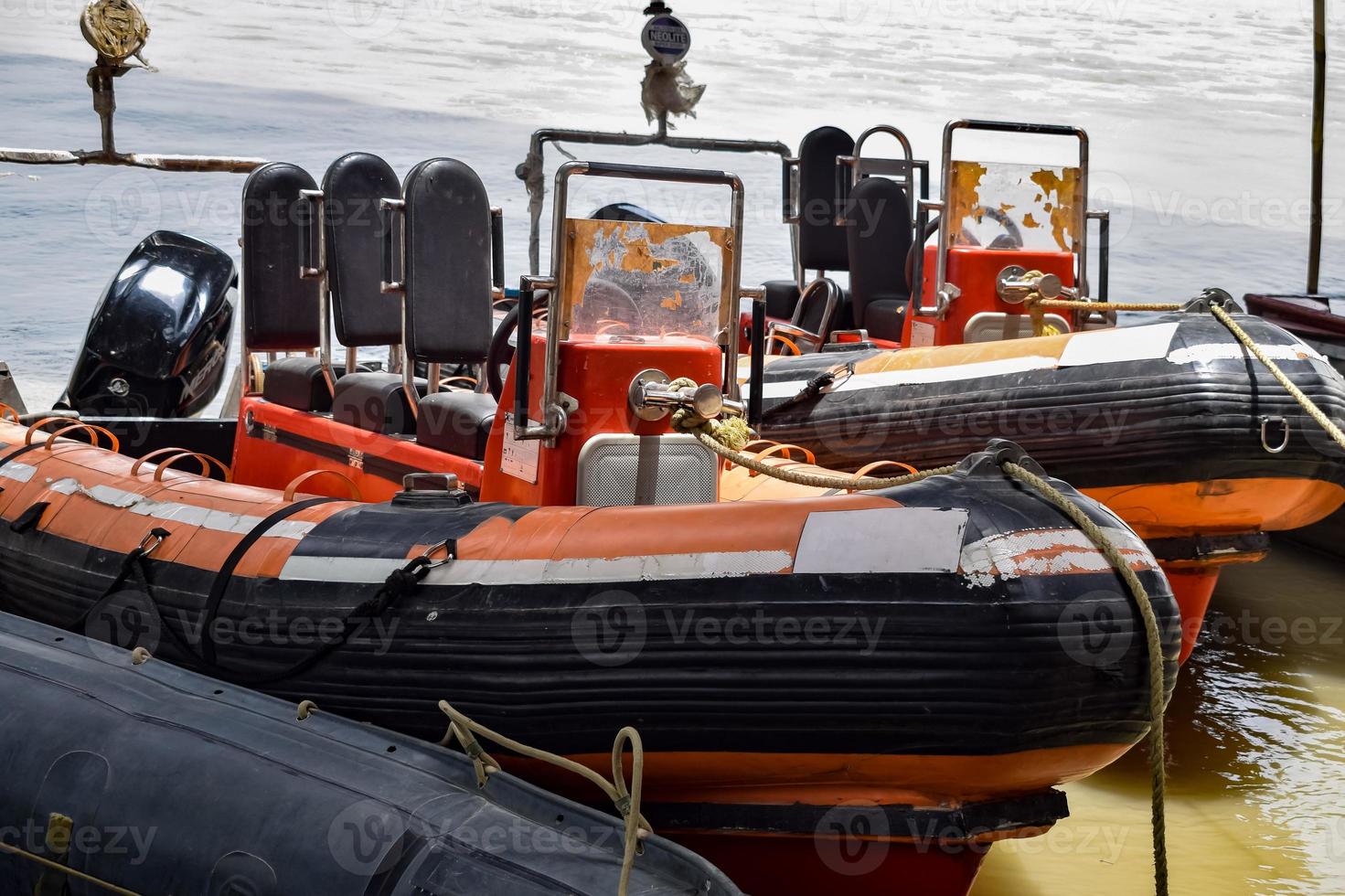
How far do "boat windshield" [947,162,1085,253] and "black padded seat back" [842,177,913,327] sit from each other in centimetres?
81

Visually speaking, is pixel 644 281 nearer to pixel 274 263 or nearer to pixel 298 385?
A: pixel 298 385

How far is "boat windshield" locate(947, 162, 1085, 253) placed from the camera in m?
5.04

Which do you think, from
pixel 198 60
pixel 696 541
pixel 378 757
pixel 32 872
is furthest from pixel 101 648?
pixel 198 60

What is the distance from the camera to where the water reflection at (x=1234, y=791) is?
3.03 metres

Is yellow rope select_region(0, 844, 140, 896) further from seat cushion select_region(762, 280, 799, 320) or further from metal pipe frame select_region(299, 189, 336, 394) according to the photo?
seat cushion select_region(762, 280, 799, 320)

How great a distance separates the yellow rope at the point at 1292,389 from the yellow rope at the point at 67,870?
9.46 ft

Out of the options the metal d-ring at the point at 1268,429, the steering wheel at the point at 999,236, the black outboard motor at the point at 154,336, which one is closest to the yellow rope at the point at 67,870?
the black outboard motor at the point at 154,336

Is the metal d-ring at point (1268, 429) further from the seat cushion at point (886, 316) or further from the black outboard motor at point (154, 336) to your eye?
the black outboard motor at point (154, 336)

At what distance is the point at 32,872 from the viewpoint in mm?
2330

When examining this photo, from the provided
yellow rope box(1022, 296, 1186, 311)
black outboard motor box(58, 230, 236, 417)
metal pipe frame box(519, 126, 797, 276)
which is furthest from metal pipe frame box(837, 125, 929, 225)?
black outboard motor box(58, 230, 236, 417)

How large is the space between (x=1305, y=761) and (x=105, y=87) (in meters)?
4.64

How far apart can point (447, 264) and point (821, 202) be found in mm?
3274

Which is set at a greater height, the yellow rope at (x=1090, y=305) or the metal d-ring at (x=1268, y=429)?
the yellow rope at (x=1090, y=305)

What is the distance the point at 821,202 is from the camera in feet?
21.6
